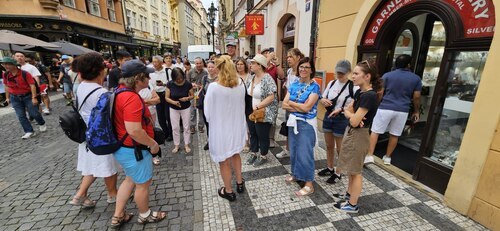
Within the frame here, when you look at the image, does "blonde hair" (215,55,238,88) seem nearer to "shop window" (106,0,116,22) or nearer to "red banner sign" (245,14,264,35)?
"red banner sign" (245,14,264,35)

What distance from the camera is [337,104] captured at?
328 cm

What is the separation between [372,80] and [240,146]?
165 cm

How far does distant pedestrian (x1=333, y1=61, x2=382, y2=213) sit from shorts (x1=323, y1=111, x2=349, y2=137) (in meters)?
0.70

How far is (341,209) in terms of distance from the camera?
278 centimetres

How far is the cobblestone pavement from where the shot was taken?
260 centimetres

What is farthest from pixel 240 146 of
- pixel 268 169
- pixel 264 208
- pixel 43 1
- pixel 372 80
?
pixel 43 1

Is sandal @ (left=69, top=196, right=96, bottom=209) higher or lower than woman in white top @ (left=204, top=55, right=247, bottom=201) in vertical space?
lower

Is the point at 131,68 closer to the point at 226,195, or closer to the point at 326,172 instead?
the point at 226,195

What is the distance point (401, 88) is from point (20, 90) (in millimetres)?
7753

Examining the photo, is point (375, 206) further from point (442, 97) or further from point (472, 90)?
point (472, 90)

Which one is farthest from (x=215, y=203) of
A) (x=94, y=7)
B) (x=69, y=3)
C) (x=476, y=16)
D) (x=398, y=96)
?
(x=94, y=7)

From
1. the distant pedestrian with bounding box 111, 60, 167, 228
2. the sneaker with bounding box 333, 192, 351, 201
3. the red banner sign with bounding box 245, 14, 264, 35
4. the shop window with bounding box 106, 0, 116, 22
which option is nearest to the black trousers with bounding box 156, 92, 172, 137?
the distant pedestrian with bounding box 111, 60, 167, 228

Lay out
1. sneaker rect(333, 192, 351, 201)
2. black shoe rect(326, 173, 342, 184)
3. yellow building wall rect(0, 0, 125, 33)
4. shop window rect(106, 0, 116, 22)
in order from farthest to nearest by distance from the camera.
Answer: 1. shop window rect(106, 0, 116, 22)
2. yellow building wall rect(0, 0, 125, 33)
3. black shoe rect(326, 173, 342, 184)
4. sneaker rect(333, 192, 351, 201)

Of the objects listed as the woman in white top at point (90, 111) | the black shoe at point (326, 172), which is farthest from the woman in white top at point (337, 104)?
the woman in white top at point (90, 111)
